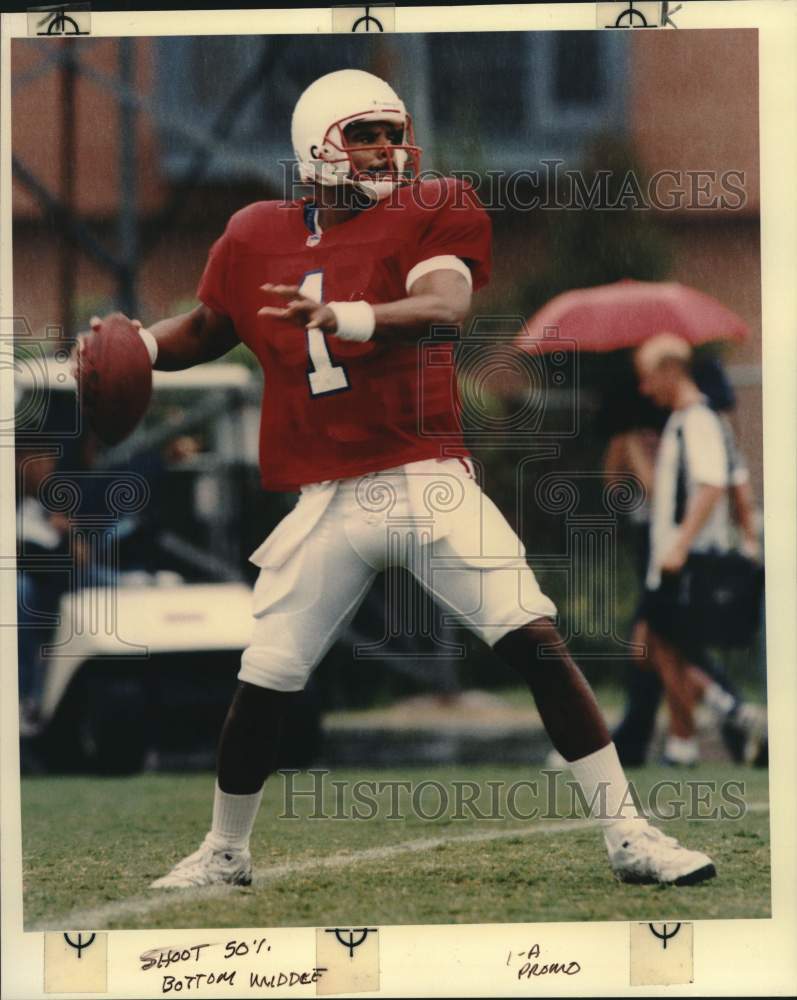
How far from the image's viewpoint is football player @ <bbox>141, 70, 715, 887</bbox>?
4.63 meters

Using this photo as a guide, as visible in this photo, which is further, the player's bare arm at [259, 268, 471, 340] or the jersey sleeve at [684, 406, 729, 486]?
the jersey sleeve at [684, 406, 729, 486]

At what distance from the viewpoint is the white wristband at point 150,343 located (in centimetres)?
474

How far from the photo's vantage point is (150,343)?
4746 mm

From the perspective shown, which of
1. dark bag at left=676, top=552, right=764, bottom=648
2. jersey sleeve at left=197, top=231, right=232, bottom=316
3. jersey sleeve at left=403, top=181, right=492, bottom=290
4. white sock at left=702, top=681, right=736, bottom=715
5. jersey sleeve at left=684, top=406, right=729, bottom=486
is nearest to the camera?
jersey sleeve at left=403, top=181, right=492, bottom=290

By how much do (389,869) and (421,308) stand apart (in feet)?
3.96

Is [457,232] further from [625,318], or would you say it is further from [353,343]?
[625,318]

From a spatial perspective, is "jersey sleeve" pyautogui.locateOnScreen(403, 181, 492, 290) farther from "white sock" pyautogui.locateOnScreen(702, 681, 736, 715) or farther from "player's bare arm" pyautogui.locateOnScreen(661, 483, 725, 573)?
"white sock" pyautogui.locateOnScreen(702, 681, 736, 715)

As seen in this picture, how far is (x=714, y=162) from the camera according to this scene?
4.77m

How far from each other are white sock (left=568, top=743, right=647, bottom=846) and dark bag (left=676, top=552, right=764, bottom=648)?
471 millimetres

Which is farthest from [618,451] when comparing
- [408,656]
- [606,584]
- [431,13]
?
[431,13]

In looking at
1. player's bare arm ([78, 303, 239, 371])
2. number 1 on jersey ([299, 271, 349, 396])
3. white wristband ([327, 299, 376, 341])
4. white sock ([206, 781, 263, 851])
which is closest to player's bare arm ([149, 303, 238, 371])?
player's bare arm ([78, 303, 239, 371])

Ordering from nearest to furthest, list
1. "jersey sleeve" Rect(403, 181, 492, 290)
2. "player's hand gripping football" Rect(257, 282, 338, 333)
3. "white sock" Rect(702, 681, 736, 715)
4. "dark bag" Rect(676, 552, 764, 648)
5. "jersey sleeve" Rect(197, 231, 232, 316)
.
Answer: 1. "player's hand gripping football" Rect(257, 282, 338, 333)
2. "jersey sleeve" Rect(403, 181, 492, 290)
3. "jersey sleeve" Rect(197, 231, 232, 316)
4. "dark bag" Rect(676, 552, 764, 648)
5. "white sock" Rect(702, 681, 736, 715)

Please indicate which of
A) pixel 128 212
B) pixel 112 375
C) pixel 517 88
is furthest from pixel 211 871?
pixel 517 88

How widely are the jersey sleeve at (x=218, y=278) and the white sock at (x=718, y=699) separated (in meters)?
1.44
